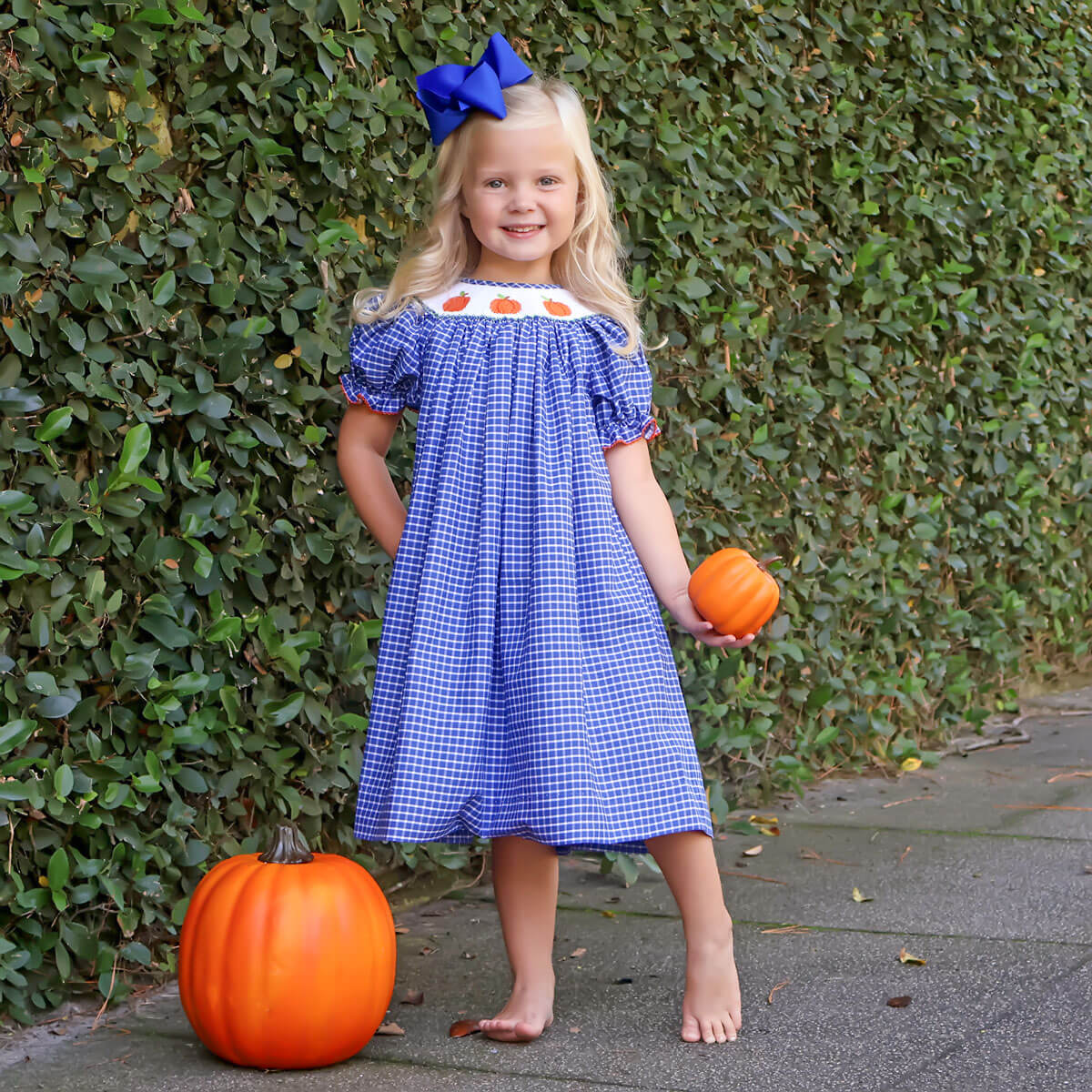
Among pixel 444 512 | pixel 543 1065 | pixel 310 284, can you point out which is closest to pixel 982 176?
pixel 310 284

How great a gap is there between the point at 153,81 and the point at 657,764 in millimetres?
1552

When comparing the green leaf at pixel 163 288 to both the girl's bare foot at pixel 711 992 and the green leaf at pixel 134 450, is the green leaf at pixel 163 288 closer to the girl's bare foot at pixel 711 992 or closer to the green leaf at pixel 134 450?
the green leaf at pixel 134 450

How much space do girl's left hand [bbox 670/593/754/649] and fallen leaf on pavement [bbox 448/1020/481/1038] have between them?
2.70 ft

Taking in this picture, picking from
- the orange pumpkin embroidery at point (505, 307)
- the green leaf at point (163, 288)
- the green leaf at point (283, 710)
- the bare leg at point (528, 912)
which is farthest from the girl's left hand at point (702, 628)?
the green leaf at point (163, 288)

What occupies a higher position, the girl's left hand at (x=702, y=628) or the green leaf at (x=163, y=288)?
the green leaf at (x=163, y=288)

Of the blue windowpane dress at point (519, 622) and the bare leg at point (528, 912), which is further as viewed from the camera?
the bare leg at point (528, 912)

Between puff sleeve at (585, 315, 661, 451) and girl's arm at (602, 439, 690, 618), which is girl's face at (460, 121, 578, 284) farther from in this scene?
girl's arm at (602, 439, 690, 618)

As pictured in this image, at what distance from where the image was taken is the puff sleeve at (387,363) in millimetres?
2756

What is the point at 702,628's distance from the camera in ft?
8.57

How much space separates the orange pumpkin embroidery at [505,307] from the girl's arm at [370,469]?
0.28 metres

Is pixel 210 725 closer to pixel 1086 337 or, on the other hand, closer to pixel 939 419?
pixel 939 419

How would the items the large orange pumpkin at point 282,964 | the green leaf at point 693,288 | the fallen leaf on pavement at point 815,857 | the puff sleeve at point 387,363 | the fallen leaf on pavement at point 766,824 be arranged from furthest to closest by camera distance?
1. the fallen leaf on pavement at point 766,824
2. the green leaf at point 693,288
3. the fallen leaf on pavement at point 815,857
4. the puff sleeve at point 387,363
5. the large orange pumpkin at point 282,964

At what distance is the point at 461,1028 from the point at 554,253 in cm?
147

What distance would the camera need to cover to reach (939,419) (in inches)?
208
